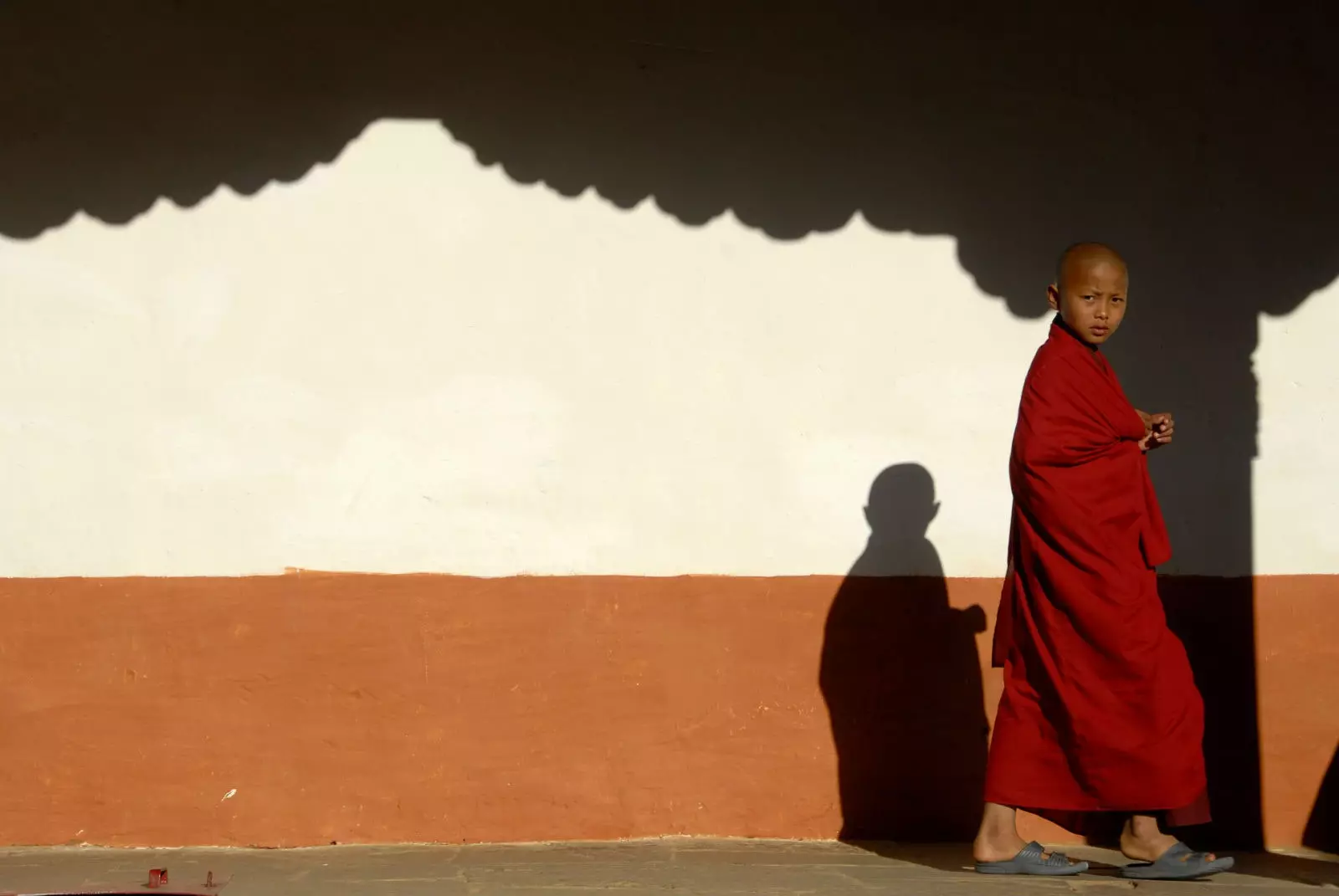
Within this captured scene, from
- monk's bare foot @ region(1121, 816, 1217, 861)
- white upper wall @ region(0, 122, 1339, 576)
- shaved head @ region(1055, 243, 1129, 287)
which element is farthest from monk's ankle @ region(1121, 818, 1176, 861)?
shaved head @ region(1055, 243, 1129, 287)

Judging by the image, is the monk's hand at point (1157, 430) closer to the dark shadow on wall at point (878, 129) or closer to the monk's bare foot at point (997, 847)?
the dark shadow on wall at point (878, 129)

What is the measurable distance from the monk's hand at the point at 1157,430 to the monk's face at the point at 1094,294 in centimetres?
28

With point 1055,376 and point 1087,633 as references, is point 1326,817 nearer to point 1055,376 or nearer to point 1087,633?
point 1087,633

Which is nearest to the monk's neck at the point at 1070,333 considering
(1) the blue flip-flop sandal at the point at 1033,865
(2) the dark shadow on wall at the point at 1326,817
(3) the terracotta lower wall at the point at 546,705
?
(3) the terracotta lower wall at the point at 546,705

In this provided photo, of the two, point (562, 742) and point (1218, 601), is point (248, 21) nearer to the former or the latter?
point (562, 742)

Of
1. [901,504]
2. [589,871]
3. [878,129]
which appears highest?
[878,129]

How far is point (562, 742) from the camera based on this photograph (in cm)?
511

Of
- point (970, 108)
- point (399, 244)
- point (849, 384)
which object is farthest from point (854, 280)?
point (399, 244)

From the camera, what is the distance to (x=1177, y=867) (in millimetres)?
4574

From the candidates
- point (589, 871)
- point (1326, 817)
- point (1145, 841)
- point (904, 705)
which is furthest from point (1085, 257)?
point (589, 871)

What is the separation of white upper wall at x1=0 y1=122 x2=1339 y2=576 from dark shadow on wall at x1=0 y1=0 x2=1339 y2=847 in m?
0.11

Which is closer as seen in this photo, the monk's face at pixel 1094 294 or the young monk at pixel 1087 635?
the young monk at pixel 1087 635

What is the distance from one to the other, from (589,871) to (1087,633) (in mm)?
1528

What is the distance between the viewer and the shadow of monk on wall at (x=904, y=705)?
5.16 meters
